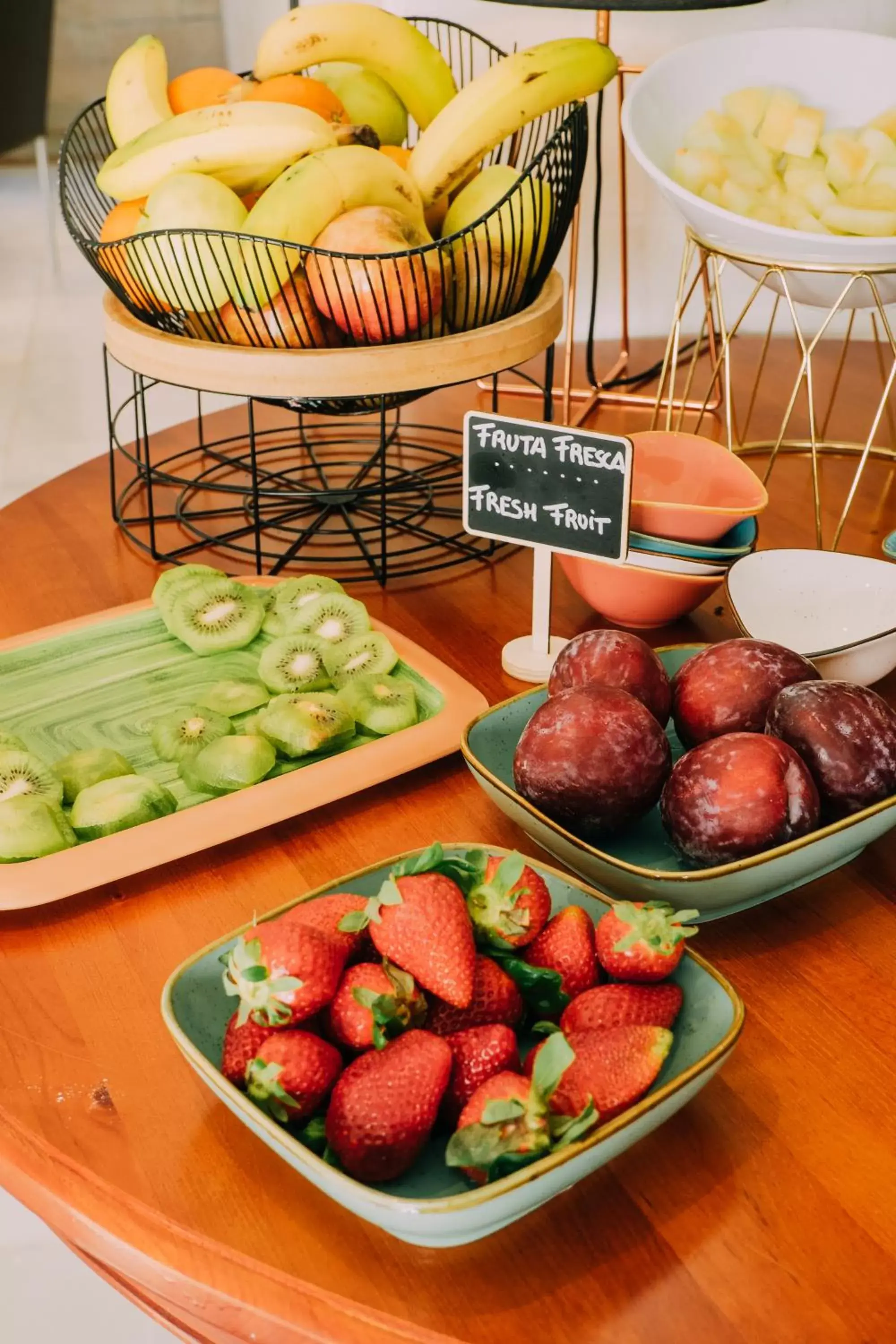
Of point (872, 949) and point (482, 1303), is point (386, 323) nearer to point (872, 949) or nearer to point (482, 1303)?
point (872, 949)

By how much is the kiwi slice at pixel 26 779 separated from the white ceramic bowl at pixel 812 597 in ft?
1.77

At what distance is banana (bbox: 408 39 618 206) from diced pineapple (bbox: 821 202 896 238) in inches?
10.3

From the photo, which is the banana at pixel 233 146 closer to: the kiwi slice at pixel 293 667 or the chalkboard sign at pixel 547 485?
the chalkboard sign at pixel 547 485

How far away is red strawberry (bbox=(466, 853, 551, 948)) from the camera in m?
0.65

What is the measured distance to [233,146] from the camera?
1.06 m

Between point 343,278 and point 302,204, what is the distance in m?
0.07

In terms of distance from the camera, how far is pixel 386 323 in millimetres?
1041

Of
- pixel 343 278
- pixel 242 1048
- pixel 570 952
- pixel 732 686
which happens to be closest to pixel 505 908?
pixel 570 952

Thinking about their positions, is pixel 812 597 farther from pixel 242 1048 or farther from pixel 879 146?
pixel 242 1048

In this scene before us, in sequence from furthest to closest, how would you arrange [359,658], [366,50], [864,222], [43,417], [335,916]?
[43,417]
[366,50]
[864,222]
[359,658]
[335,916]

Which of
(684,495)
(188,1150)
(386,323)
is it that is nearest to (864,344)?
(684,495)

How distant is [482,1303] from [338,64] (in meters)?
1.19

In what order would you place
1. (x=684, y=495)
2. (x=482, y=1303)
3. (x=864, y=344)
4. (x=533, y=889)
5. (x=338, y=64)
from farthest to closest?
(x=864, y=344), (x=338, y=64), (x=684, y=495), (x=533, y=889), (x=482, y=1303)

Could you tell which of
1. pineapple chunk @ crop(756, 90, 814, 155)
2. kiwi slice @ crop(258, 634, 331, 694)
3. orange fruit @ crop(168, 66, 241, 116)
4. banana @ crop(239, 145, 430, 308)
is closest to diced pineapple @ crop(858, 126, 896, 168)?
pineapple chunk @ crop(756, 90, 814, 155)
